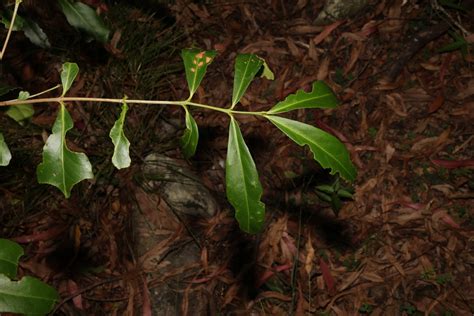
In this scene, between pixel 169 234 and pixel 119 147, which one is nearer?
pixel 119 147

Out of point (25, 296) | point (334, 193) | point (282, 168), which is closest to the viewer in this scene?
point (25, 296)

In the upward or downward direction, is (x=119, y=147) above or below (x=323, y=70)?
above

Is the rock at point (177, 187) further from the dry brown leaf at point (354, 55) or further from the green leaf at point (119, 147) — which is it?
the green leaf at point (119, 147)

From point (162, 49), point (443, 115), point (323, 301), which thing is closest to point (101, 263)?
point (323, 301)

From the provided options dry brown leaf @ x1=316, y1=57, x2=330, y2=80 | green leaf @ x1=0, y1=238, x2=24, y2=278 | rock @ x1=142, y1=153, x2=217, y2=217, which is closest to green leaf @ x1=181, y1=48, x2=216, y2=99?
green leaf @ x1=0, y1=238, x2=24, y2=278

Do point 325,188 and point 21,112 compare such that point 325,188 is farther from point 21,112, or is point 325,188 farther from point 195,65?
point 21,112

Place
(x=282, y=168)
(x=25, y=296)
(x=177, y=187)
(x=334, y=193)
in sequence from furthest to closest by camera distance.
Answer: (x=282, y=168)
(x=177, y=187)
(x=334, y=193)
(x=25, y=296)

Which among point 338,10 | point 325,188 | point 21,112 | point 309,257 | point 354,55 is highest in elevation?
point 338,10

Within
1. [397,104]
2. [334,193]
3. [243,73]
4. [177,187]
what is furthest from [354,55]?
[243,73]
